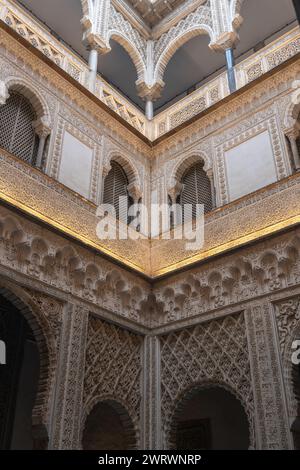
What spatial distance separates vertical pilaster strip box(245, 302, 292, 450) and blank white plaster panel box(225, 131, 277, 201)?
5.75 ft

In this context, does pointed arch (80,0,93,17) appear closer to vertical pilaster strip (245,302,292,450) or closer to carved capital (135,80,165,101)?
carved capital (135,80,165,101)

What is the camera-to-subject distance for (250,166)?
21.9 ft

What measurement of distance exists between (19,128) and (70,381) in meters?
3.27

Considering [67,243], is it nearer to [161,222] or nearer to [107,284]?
[107,284]

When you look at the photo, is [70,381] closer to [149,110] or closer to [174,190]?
[174,190]

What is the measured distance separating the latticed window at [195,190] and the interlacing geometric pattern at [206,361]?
6.28 feet

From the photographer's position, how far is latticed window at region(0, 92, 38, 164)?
617cm

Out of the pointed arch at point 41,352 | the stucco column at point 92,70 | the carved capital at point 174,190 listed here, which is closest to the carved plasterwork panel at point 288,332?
the pointed arch at point 41,352

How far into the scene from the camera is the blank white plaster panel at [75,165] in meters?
6.48

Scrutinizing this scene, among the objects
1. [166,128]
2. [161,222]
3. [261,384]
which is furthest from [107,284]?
[166,128]

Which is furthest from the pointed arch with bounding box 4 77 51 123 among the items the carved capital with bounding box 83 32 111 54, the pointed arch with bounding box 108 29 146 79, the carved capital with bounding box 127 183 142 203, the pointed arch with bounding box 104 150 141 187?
the pointed arch with bounding box 108 29 146 79

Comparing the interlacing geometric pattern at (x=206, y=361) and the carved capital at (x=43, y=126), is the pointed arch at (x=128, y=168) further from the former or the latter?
the interlacing geometric pattern at (x=206, y=361)

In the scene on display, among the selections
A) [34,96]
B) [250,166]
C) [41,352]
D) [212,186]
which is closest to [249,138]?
[250,166]

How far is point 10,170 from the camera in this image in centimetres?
547
